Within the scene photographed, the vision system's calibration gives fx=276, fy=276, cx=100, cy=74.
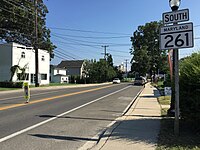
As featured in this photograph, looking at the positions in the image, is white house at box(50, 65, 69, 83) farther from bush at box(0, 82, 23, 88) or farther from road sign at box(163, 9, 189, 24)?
road sign at box(163, 9, 189, 24)

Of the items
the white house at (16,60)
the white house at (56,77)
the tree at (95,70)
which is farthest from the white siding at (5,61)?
the tree at (95,70)

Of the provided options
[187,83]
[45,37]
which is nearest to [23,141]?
[187,83]

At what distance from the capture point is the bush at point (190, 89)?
696 centimetres

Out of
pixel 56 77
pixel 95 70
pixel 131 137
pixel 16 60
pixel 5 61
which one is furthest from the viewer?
pixel 95 70

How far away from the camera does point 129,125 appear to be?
9164 mm

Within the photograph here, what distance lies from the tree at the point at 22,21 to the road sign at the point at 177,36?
41.5 meters

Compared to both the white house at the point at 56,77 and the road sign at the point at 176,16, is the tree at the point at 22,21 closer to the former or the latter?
the white house at the point at 56,77

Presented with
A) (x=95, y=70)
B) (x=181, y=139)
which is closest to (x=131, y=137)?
(x=181, y=139)

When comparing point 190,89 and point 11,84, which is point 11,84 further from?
point 190,89

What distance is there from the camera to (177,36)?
23.8 feet

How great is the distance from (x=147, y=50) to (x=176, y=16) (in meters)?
85.3

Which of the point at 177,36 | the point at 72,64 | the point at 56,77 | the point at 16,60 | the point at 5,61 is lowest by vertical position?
the point at 56,77

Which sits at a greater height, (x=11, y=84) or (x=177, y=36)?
(x=177, y=36)

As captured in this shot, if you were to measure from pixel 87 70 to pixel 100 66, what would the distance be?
3.99 m
